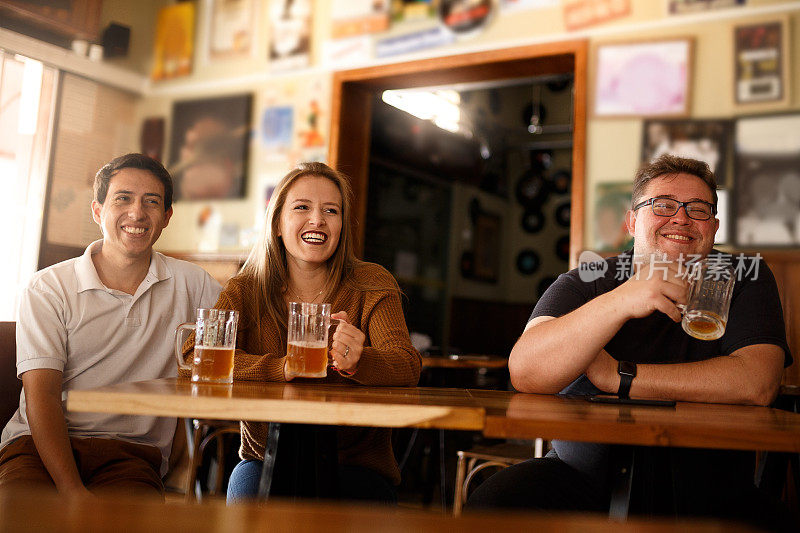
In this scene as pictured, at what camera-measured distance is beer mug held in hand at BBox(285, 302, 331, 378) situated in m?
1.60

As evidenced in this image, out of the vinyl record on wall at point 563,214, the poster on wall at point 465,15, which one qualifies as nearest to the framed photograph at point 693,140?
the poster on wall at point 465,15

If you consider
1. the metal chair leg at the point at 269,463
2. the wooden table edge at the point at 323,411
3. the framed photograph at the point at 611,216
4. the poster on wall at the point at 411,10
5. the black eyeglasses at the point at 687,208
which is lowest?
the metal chair leg at the point at 269,463

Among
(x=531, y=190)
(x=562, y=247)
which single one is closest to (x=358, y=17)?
(x=531, y=190)

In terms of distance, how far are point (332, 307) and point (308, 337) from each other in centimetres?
38

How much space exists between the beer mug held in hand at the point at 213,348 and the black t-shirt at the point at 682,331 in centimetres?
82

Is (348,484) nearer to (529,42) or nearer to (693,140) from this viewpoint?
(693,140)

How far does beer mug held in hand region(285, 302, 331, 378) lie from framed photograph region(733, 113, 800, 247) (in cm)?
275

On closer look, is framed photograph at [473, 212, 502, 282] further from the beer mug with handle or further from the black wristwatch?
the beer mug with handle

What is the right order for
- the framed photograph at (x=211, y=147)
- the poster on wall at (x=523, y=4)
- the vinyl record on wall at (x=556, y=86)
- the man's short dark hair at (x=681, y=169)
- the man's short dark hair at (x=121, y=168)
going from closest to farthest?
the man's short dark hair at (x=681, y=169) < the man's short dark hair at (x=121, y=168) < the poster on wall at (x=523, y=4) < the framed photograph at (x=211, y=147) < the vinyl record on wall at (x=556, y=86)

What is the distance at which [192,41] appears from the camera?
5.38m

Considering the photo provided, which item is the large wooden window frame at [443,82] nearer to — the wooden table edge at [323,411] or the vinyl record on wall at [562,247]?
the wooden table edge at [323,411]

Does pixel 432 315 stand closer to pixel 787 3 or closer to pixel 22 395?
pixel 787 3

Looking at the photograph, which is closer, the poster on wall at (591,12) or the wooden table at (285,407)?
the wooden table at (285,407)

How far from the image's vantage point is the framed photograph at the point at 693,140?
368cm
